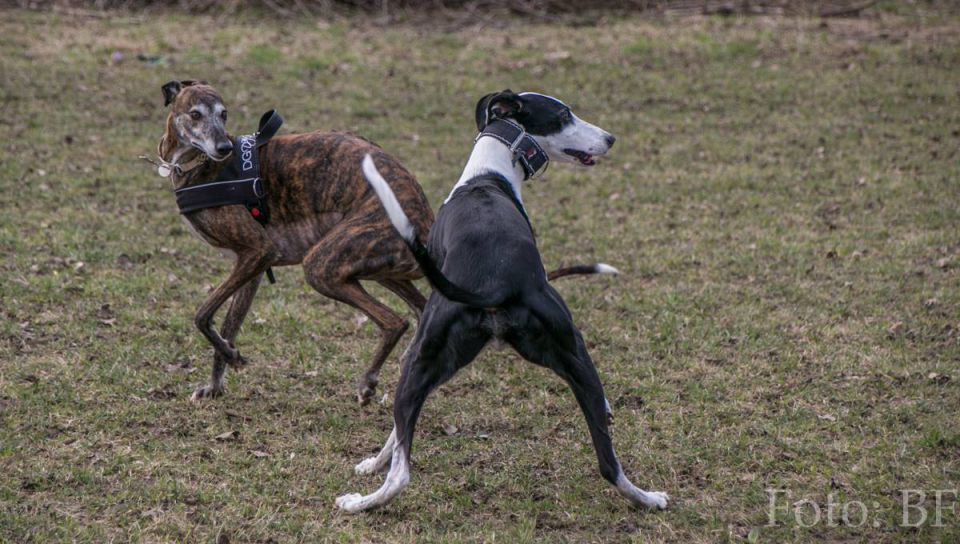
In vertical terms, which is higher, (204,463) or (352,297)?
(352,297)

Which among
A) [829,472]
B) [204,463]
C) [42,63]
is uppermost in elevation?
[829,472]

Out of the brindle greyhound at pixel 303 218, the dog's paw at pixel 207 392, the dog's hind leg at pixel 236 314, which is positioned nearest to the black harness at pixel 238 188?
the brindle greyhound at pixel 303 218

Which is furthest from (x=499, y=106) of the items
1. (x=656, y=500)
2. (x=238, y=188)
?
(x=656, y=500)

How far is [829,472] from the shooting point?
15.4 feet

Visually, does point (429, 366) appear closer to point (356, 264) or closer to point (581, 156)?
point (356, 264)

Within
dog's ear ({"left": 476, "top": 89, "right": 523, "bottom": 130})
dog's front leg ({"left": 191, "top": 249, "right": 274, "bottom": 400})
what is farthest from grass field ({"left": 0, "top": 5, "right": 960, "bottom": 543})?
dog's ear ({"left": 476, "top": 89, "right": 523, "bottom": 130})

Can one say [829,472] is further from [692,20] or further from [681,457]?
[692,20]

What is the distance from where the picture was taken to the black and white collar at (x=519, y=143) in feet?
16.6

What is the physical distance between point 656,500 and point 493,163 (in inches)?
69.1

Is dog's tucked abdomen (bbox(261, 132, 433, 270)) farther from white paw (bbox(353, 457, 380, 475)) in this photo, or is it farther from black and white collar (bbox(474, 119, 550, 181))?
white paw (bbox(353, 457, 380, 475))

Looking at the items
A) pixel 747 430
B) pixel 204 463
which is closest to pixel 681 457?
pixel 747 430

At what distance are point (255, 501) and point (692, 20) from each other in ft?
39.8

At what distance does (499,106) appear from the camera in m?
5.21

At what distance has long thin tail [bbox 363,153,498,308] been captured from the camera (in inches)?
151
